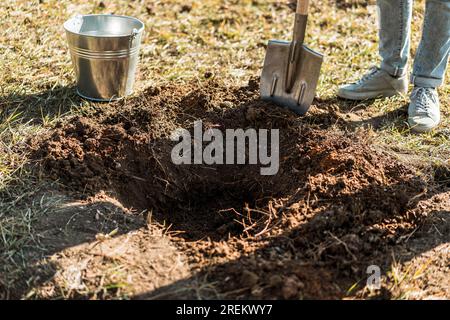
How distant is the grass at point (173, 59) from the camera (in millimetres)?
3424

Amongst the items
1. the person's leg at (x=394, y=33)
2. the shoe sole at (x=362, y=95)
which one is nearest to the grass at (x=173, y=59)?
the shoe sole at (x=362, y=95)

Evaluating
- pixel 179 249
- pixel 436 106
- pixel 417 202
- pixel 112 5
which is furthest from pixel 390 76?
pixel 112 5

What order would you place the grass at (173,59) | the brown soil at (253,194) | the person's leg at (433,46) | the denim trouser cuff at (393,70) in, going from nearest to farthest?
the brown soil at (253,194) < the grass at (173,59) < the person's leg at (433,46) < the denim trouser cuff at (393,70)

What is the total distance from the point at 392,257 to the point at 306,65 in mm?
1434

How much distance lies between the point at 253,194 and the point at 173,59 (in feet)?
5.90

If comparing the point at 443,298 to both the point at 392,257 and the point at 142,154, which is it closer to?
the point at 392,257

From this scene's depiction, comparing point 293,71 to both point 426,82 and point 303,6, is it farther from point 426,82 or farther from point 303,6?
point 426,82

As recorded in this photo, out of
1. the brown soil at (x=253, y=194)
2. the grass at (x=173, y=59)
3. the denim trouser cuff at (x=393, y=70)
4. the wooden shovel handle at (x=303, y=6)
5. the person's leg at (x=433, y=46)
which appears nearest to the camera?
the brown soil at (x=253, y=194)

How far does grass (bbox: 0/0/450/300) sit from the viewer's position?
3424mm

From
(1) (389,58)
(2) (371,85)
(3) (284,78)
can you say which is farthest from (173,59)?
(1) (389,58)

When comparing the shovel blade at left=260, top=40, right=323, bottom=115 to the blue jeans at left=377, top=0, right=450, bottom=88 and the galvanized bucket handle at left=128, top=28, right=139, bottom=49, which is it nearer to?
the blue jeans at left=377, top=0, right=450, bottom=88

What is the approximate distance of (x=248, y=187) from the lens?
11.7 feet

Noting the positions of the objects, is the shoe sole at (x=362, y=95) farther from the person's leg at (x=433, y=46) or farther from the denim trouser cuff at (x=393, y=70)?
the person's leg at (x=433, y=46)

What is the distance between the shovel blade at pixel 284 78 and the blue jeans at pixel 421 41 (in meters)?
0.78
